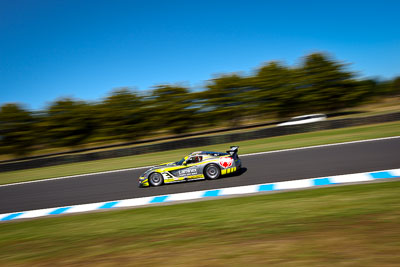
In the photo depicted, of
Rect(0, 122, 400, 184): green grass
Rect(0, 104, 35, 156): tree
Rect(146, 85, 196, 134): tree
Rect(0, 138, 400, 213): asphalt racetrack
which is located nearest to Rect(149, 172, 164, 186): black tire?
Rect(0, 138, 400, 213): asphalt racetrack

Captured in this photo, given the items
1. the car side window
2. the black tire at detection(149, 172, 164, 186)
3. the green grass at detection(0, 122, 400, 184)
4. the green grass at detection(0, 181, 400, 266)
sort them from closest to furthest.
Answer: the green grass at detection(0, 181, 400, 266) < the car side window < the black tire at detection(149, 172, 164, 186) < the green grass at detection(0, 122, 400, 184)

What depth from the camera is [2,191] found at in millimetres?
12695

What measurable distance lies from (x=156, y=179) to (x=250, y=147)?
784 cm

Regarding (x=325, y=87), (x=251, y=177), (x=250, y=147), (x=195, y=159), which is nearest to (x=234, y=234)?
(x=251, y=177)

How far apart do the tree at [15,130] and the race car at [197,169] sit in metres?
27.0

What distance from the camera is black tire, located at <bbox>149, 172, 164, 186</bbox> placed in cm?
937

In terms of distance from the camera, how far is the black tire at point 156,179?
937 centimetres

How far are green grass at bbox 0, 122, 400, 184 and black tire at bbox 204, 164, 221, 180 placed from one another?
19.3ft

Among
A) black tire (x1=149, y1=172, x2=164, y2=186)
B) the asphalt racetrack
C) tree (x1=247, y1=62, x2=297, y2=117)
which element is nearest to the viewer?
the asphalt racetrack

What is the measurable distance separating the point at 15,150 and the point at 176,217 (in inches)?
1238

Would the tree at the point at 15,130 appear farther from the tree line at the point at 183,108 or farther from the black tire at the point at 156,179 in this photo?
Result: the black tire at the point at 156,179

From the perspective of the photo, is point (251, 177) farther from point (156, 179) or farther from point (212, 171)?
point (156, 179)

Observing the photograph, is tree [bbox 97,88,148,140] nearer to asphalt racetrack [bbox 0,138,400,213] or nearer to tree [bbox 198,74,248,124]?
tree [bbox 198,74,248,124]

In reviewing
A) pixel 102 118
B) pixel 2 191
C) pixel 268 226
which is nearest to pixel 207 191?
pixel 268 226
